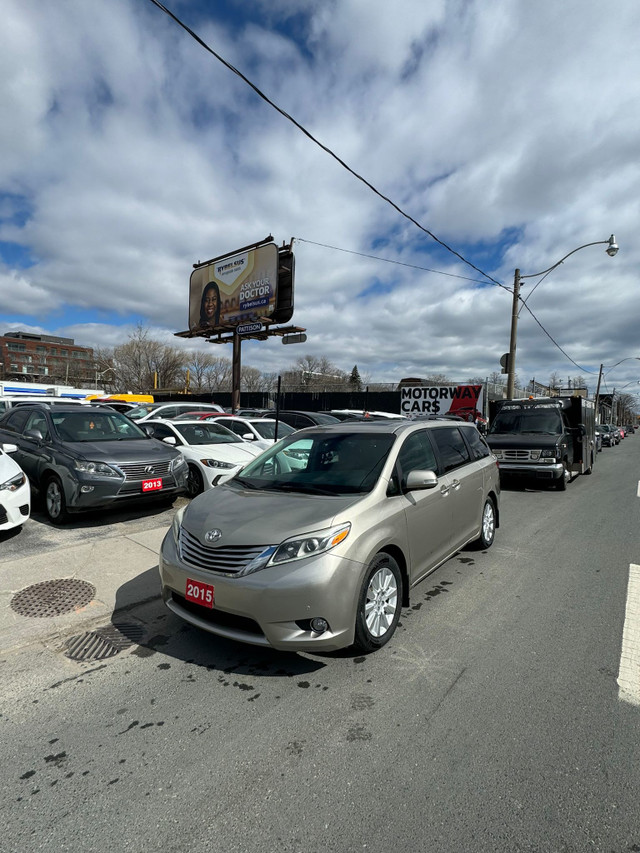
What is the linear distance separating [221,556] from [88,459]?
413cm

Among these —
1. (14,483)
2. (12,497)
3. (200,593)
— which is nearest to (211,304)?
(14,483)

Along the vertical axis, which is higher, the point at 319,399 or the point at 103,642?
the point at 319,399

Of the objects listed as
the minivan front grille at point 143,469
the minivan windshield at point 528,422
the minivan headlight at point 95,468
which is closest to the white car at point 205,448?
the minivan front grille at point 143,469

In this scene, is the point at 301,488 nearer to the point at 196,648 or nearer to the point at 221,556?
the point at 221,556

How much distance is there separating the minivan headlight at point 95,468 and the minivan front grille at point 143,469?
0.12 metres

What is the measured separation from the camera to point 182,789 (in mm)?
2191

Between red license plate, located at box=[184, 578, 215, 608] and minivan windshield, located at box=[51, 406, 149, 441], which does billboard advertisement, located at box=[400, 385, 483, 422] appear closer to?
minivan windshield, located at box=[51, 406, 149, 441]

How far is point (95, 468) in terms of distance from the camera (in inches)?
251

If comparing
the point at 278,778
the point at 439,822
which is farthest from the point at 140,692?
the point at 439,822

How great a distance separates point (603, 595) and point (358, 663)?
9.06 ft

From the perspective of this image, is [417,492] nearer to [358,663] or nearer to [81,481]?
[358,663]

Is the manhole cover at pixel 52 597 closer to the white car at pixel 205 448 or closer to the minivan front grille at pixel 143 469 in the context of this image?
the minivan front grille at pixel 143 469

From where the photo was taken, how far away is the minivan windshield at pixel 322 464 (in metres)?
3.85

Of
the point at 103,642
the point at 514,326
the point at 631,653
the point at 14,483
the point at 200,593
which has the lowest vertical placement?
the point at 103,642
